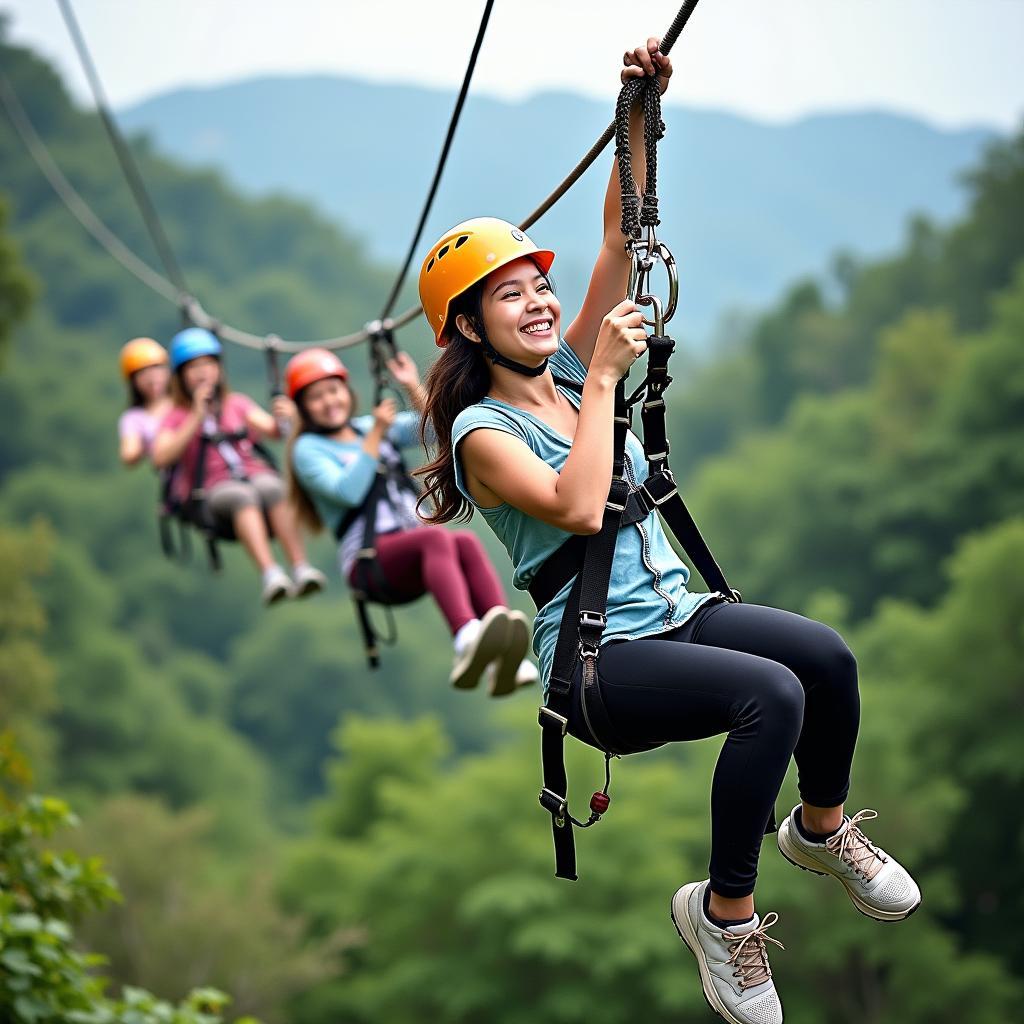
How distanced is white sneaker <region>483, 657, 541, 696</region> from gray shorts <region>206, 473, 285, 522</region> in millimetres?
2201

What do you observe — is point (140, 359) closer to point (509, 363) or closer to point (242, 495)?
point (242, 495)

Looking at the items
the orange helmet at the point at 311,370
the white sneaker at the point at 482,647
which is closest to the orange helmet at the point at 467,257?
the white sneaker at the point at 482,647

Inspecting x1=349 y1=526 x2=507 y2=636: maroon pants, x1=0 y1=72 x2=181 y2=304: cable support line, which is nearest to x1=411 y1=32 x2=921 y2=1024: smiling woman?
x1=349 y1=526 x2=507 y2=636: maroon pants

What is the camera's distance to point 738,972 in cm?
303

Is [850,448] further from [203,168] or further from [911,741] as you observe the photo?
[203,168]

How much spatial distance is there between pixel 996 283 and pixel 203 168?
48684 millimetres

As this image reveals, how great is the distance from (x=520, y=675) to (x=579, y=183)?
178801 mm

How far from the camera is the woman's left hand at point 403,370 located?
19.6 ft

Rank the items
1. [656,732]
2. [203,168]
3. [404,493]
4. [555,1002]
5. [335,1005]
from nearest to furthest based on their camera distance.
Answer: [656,732], [404,493], [555,1002], [335,1005], [203,168]

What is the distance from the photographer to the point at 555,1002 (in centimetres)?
2820

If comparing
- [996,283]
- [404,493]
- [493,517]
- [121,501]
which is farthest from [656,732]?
[121,501]

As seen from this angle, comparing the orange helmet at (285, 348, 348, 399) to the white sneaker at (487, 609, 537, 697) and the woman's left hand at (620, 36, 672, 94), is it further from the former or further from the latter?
the woman's left hand at (620, 36, 672, 94)

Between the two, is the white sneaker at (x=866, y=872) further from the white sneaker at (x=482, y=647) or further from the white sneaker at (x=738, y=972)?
the white sneaker at (x=482, y=647)

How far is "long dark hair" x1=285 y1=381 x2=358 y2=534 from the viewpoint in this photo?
21.7 ft
